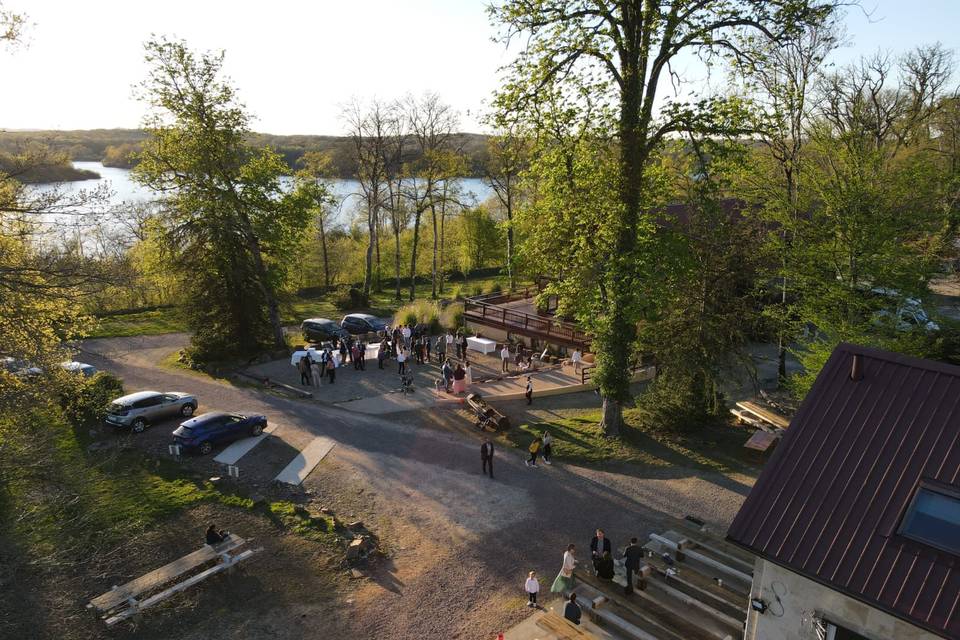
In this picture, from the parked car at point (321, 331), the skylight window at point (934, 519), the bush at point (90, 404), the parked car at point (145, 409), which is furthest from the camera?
the parked car at point (321, 331)

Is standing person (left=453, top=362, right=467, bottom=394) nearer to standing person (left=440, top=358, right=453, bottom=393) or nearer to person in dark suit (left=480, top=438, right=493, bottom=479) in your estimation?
standing person (left=440, top=358, right=453, bottom=393)

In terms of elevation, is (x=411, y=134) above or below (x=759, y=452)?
above

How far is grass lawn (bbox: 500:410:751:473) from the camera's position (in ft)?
61.2

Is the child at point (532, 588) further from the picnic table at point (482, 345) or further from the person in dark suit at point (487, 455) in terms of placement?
the picnic table at point (482, 345)

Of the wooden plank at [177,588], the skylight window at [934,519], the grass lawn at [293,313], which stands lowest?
the grass lawn at [293,313]

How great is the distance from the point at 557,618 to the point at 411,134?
42.0 m

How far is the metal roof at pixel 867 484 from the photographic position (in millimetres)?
7039

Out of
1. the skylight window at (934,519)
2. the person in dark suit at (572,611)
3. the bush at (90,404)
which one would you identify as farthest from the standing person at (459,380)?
the skylight window at (934,519)

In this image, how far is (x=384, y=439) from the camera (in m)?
20.5

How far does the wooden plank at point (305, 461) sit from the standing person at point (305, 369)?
632cm

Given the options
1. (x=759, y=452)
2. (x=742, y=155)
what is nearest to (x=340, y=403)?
(x=759, y=452)

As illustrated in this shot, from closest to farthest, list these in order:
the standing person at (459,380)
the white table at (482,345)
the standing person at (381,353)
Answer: the standing person at (459,380), the standing person at (381,353), the white table at (482,345)

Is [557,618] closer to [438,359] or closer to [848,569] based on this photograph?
[848,569]

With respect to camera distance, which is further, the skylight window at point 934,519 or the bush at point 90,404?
the bush at point 90,404
